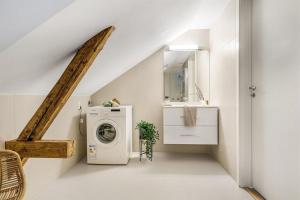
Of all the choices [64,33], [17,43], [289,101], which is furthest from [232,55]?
[17,43]

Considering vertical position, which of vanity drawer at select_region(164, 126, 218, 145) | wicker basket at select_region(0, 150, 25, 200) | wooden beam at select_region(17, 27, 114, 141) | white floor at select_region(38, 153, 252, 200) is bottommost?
white floor at select_region(38, 153, 252, 200)

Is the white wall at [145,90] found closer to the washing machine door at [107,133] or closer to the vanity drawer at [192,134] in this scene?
the vanity drawer at [192,134]

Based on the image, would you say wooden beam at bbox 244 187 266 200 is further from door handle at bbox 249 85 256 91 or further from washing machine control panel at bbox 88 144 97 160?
washing machine control panel at bbox 88 144 97 160

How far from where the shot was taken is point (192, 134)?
359 centimetres

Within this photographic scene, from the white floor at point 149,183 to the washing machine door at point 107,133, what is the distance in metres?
0.34

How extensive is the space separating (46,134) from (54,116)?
90 centimetres

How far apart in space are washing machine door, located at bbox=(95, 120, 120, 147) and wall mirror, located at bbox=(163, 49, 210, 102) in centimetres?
Result: 122

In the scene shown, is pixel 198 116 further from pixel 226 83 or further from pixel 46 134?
pixel 46 134

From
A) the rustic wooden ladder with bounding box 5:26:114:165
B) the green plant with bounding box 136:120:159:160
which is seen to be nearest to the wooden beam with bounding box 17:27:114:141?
the rustic wooden ladder with bounding box 5:26:114:165

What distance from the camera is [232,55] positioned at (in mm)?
2809

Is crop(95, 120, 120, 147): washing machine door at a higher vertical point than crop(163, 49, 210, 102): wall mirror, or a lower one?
lower

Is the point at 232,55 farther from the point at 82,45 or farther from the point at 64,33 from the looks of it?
the point at 64,33

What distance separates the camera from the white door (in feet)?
5.67

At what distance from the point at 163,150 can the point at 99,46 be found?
2.84 metres
